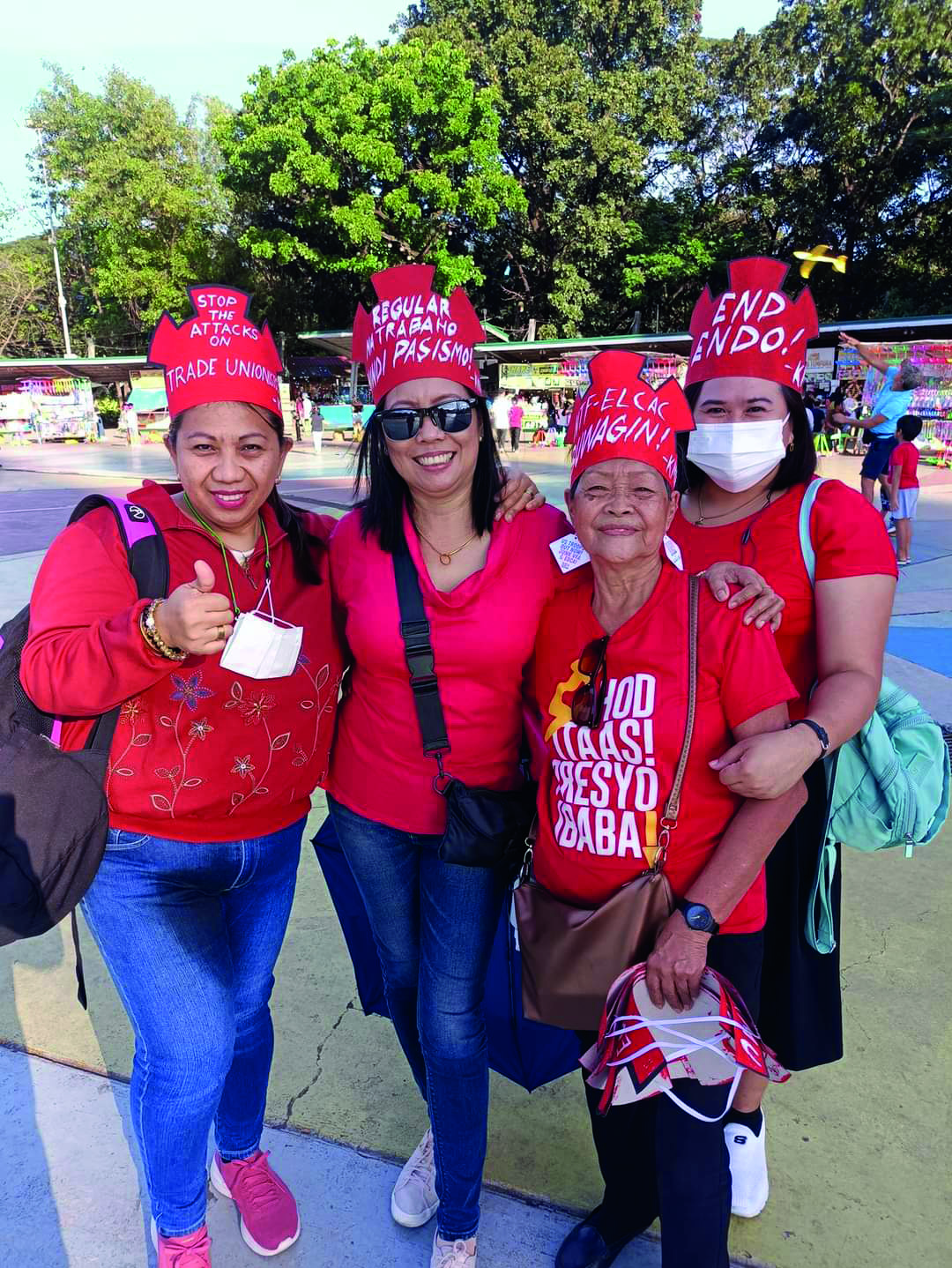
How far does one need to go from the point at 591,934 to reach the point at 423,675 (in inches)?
24.2

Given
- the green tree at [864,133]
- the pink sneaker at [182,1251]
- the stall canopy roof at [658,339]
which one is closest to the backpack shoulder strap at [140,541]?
the pink sneaker at [182,1251]

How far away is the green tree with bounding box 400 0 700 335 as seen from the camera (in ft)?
98.8

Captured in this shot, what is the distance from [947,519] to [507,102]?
2723 cm

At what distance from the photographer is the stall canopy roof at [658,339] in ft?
73.8

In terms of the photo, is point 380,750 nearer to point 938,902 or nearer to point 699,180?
point 938,902

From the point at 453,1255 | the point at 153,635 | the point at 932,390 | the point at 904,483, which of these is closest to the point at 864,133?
the point at 932,390

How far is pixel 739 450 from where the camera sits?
1843mm

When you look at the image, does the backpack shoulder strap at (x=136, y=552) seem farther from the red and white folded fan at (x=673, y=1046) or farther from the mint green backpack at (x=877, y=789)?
the mint green backpack at (x=877, y=789)

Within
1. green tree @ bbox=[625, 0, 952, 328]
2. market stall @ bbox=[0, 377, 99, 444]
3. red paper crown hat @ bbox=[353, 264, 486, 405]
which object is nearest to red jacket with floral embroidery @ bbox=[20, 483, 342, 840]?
red paper crown hat @ bbox=[353, 264, 486, 405]

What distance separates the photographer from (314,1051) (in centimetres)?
247

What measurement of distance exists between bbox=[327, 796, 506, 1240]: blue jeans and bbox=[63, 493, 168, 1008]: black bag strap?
0.57 meters

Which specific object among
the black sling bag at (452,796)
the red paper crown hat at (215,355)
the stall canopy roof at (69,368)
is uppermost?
the stall canopy roof at (69,368)

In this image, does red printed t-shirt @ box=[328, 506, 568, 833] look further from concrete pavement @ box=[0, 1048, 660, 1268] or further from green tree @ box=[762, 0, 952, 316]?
green tree @ box=[762, 0, 952, 316]

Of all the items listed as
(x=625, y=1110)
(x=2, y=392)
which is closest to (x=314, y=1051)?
(x=625, y=1110)
